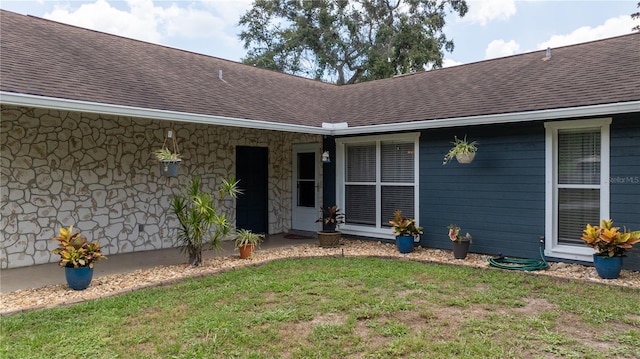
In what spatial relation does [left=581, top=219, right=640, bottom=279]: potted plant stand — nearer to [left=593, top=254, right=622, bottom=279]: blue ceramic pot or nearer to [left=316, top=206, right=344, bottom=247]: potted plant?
[left=593, top=254, right=622, bottom=279]: blue ceramic pot

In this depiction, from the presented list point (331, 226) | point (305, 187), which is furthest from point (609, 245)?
point (305, 187)

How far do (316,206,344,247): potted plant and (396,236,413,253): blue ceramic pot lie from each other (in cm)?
116

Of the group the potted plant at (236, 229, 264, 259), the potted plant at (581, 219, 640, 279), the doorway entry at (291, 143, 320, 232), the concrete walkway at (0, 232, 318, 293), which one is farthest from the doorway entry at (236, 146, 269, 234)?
the potted plant at (581, 219, 640, 279)

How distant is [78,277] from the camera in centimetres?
464

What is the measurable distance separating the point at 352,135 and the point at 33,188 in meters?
5.22

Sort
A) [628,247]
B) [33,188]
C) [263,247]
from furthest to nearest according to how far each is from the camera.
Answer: [263,247]
[33,188]
[628,247]

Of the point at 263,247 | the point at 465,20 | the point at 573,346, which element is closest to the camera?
the point at 573,346

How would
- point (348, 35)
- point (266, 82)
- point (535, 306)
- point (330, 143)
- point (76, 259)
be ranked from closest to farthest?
point (535, 306) < point (76, 259) < point (330, 143) < point (266, 82) < point (348, 35)

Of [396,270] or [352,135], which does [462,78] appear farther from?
[396,270]

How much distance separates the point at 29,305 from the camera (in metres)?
4.19

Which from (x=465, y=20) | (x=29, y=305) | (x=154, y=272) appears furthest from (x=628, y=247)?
(x=465, y=20)

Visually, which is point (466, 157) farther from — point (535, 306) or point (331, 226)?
point (331, 226)

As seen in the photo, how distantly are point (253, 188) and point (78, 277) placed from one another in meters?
4.43

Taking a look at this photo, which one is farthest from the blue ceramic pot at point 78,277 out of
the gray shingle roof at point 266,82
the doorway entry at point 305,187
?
the doorway entry at point 305,187
